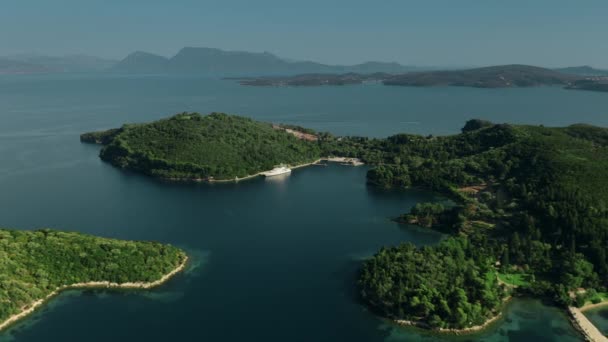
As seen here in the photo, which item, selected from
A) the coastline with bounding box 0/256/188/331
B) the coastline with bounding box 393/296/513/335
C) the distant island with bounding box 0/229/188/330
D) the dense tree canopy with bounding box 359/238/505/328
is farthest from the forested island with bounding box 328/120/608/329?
the distant island with bounding box 0/229/188/330

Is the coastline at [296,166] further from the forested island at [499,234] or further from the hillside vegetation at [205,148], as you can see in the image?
the forested island at [499,234]

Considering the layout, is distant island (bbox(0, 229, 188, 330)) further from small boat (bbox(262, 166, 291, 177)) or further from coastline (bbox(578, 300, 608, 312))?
coastline (bbox(578, 300, 608, 312))

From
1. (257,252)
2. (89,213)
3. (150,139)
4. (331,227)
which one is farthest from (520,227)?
(150,139)

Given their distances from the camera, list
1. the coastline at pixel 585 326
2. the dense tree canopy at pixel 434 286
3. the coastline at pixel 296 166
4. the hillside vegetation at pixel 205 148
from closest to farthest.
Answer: the coastline at pixel 585 326 → the dense tree canopy at pixel 434 286 → the coastline at pixel 296 166 → the hillside vegetation at pixel 205 148

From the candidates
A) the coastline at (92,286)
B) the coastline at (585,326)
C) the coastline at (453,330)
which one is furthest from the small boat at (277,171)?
the coastline at (585,326)

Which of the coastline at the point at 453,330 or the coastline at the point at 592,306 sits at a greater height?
the coastline at the point at 592,306
